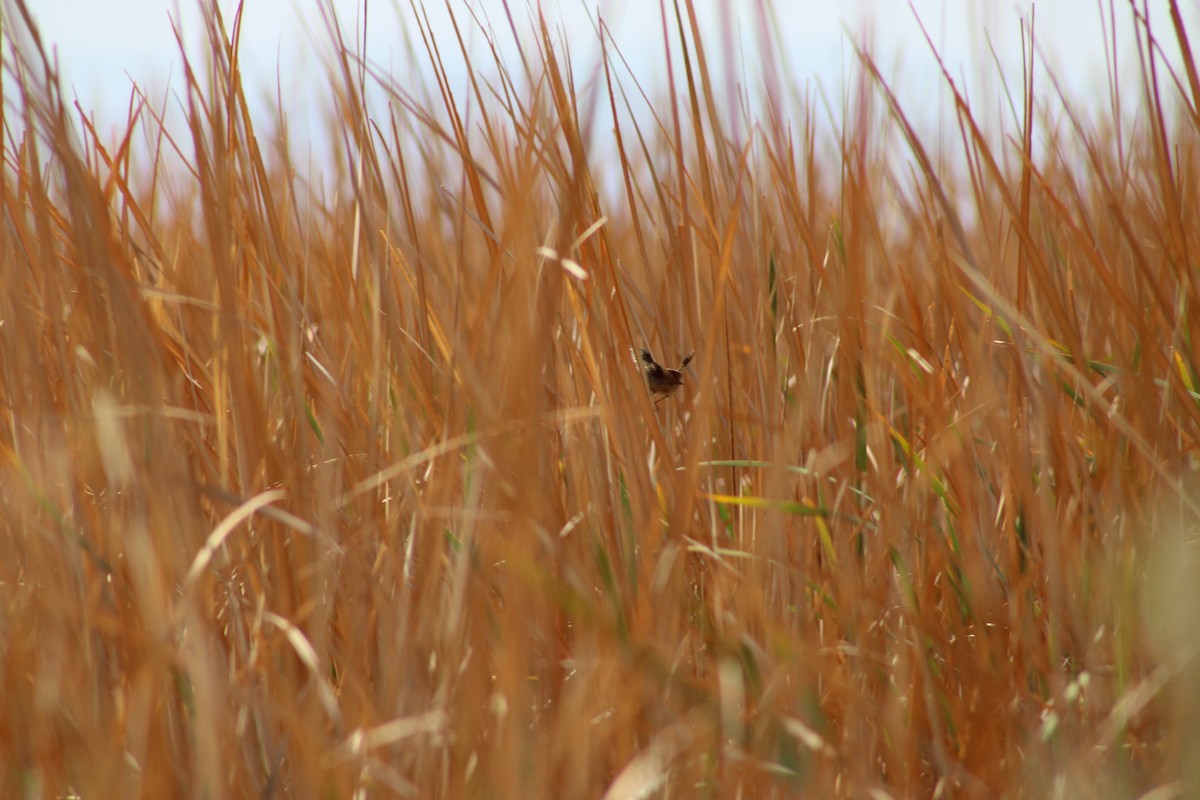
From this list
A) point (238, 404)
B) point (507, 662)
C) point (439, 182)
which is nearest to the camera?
point (507, 662)

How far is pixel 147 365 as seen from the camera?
26.5 inches

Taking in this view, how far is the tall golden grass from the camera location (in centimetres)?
67

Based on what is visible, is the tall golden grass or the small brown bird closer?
the tall golden grass

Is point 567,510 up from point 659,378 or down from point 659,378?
down

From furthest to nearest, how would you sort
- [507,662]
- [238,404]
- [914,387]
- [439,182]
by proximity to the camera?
1. [439,182]
2. [914,387]
3. [238,404]
4. [507,662]

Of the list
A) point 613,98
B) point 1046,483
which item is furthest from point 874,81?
point 1046,483

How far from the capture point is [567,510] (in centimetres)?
100

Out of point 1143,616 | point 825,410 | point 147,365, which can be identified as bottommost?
point 1143,616

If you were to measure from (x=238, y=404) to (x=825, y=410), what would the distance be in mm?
569

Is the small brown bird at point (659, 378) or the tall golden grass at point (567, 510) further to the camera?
the small brown bird at point (659, 378)

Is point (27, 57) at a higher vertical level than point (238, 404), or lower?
higher

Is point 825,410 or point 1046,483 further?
point 825,410

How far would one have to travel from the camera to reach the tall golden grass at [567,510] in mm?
671

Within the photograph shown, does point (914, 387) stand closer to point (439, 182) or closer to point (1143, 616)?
point (1143, 616)
